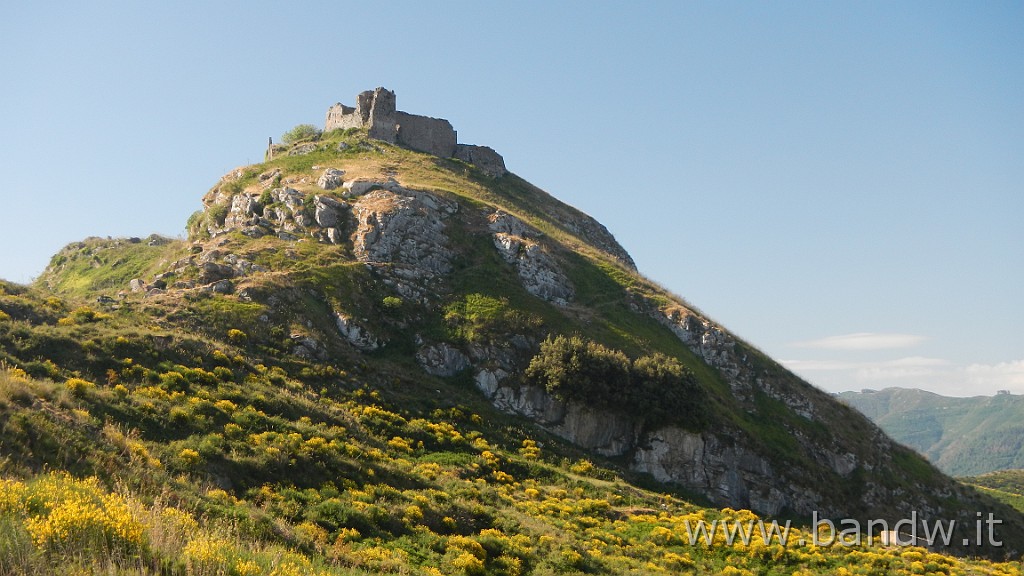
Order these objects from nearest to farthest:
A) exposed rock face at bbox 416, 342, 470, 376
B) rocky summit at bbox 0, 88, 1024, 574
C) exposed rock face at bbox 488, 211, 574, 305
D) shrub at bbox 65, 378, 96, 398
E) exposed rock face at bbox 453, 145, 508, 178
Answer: rocky summit at bbox 0, 88, 1024, 574 < shrub at bbox 65, 378, 96, 398 < exposed rock face at bbox 416, 342, 470, 376 < exposed rock face at bbox 488, 211, 574, 305 < exposed rock face at bbox 453, 145, 508, 178

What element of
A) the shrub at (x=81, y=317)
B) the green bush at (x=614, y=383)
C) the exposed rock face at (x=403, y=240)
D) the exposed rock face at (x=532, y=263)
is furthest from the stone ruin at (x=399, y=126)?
the shrub at (x=81, y=317)

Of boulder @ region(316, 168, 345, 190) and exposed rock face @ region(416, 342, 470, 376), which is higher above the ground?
boulder @ region(316, 168, 345, 190)

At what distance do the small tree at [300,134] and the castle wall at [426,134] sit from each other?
500 inches

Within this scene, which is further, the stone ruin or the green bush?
the stone ruin

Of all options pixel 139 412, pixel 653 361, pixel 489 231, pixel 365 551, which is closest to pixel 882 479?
pixel 653 361

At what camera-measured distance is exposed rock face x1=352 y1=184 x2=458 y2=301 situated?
2233 inches

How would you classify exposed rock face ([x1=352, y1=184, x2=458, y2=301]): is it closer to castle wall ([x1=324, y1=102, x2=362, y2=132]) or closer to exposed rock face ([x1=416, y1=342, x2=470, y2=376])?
exposed rock face ([x1=416, y1=342, x2=470, y2=376])

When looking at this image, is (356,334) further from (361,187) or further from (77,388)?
(77,388)

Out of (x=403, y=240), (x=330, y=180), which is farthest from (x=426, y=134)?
(x=403, y=240)

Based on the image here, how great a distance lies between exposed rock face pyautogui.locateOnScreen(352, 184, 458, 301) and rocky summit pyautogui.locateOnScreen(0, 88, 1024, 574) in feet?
0.73

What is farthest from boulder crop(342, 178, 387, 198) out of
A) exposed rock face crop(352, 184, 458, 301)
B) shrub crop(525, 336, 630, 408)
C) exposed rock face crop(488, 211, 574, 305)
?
shrub crop(525, 336, 630, 408)

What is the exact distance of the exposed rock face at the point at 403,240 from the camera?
2233 inches

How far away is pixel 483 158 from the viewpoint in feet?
315

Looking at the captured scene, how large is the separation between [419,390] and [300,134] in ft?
201
